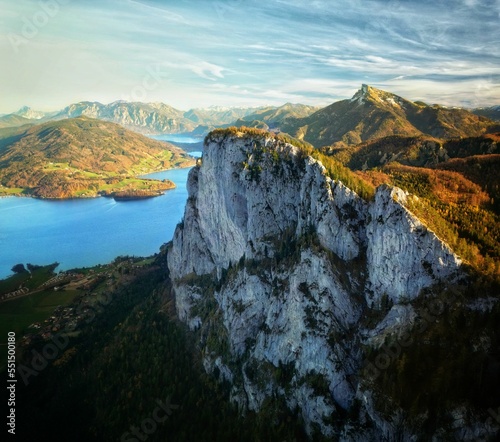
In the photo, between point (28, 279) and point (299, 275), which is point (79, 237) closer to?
point (28, 279)

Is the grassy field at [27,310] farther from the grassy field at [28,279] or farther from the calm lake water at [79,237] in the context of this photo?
the calm lake water at [79,237]

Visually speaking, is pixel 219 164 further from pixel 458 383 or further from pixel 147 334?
pixel 458 383

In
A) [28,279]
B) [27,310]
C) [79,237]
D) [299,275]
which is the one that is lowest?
[79,237]

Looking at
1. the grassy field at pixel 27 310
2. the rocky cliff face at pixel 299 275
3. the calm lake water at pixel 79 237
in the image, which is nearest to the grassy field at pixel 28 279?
the calm lake water at pixel 79 237

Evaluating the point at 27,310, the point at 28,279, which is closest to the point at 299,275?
the point at 27,310

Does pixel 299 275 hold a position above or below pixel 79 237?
above

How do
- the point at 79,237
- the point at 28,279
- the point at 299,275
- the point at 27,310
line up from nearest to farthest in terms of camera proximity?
the point at 299,275
the point at 27,310
the point at 28,279
the point at 79,237

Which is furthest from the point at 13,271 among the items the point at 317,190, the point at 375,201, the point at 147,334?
the point at 375,201

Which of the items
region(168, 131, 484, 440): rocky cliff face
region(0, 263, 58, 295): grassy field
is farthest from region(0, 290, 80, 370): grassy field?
region(168, 131, 484, 440): rocky cliff face

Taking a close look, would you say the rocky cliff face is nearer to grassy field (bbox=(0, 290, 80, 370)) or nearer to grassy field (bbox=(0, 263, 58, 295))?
grassy field (bbox=(0, 290, 80, 370))
